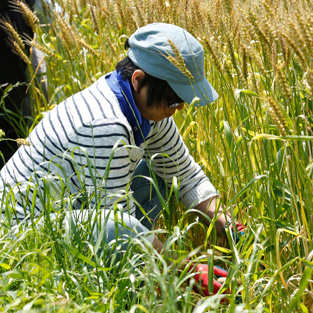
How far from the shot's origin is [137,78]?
180 cm

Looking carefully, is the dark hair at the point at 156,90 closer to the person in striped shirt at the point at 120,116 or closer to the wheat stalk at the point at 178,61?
the person in striped shirt at the point at 120,116

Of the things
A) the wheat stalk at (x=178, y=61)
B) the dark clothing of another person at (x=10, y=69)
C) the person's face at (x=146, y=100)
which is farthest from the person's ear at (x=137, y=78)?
the dark clothing of another person at (x=10, y=69)

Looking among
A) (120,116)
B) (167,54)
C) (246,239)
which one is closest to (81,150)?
(120,116)

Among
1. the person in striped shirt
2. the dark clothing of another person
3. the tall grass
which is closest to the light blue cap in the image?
the person in striped shirt

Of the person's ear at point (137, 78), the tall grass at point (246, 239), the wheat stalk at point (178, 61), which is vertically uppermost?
the wheat stalk at point (178, 61)

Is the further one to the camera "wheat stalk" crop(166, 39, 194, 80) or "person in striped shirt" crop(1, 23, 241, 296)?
"person in striped shirt" crop(1, 23, 241, 296)

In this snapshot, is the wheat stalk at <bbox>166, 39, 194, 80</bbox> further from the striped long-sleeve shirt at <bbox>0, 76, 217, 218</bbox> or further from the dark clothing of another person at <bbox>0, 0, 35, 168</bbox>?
the dark clothing of another person at <bbox>0, 0, 35, 168</bbox>

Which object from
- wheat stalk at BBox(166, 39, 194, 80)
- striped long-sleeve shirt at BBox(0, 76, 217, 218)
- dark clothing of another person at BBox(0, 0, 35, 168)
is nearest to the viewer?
wheat stalk at BBox(166, 39, 194, 80)

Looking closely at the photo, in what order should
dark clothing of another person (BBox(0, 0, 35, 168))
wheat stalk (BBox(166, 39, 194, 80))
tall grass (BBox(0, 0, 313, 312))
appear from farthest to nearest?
dark clothing of another person (BBox(0, 0, 35, 168)) → wheat stalk (BBox(166, 39, 194, 80)) → tall grass (BBox(0, 0, 313, 312))

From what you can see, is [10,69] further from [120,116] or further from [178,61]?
[178,61]

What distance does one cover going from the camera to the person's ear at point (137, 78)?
1779 mm

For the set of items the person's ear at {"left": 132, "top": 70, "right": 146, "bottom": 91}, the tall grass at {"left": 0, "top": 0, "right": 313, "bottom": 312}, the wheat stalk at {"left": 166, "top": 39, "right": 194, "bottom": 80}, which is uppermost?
the wheat stalk at {"left": 166, "top": 39, "right": 194, "bottom": 80}

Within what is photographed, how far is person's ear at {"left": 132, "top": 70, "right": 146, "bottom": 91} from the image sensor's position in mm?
1779

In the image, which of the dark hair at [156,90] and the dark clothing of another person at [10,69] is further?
the dark clothing of another person at [10,69]
